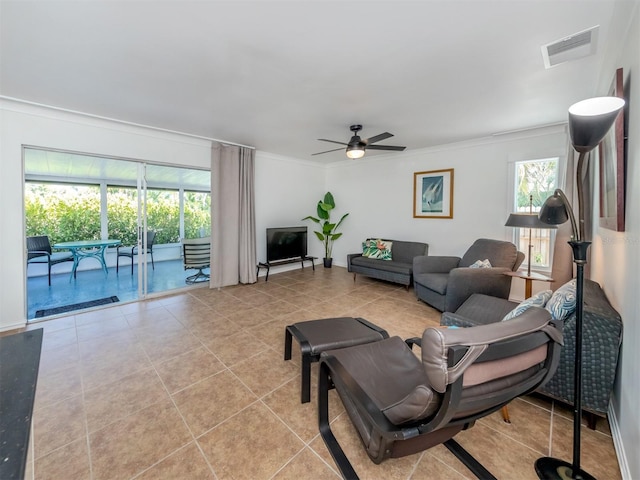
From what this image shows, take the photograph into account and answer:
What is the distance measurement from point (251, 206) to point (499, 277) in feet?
13.1

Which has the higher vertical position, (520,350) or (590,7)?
(590,7)

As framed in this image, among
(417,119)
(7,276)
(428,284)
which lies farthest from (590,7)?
(7,276)

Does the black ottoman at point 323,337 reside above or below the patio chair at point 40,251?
below

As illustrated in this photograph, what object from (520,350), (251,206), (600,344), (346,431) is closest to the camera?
(520,350)

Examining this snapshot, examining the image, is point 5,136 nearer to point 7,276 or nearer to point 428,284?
point 7,276

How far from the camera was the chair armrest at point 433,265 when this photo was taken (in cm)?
404

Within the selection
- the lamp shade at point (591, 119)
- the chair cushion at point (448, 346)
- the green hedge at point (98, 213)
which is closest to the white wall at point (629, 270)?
the lamp shade at point (591, 119)

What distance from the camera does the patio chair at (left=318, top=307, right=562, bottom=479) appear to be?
2.92ft

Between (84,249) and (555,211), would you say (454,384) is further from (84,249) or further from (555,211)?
(84,249)

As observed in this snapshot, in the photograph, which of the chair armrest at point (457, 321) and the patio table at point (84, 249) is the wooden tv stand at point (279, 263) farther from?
the chair armrest at point (457, 321)

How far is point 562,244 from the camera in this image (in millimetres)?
3143

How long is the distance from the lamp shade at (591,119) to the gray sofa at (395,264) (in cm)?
325

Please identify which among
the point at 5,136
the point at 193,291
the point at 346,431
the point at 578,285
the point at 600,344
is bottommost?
the point at 346,431

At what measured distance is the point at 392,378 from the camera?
1.50 m
